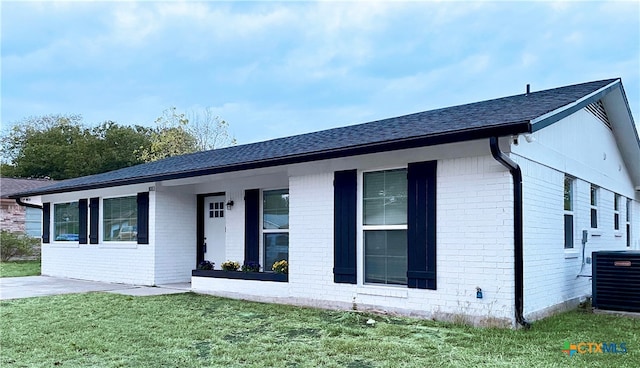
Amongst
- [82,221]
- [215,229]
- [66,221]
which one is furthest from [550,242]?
[66,221]

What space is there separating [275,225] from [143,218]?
349cm

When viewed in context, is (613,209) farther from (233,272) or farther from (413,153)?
(233,272)

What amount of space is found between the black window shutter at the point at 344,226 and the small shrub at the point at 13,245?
17.2m

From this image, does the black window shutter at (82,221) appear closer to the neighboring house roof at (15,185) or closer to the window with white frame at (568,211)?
the window with white frame at (568,211)

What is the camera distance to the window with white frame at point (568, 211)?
8.40 m

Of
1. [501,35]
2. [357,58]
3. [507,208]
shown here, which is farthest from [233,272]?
[357,58]

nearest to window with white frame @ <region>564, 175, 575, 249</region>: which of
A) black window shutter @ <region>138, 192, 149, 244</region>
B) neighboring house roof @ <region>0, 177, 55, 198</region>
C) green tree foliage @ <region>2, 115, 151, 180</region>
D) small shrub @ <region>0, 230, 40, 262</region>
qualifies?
black window shutter @ <region>138, 192, 149, 244</region>

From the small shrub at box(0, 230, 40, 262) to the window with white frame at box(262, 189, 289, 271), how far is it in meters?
14.3

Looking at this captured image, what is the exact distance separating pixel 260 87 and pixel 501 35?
54.5 feet

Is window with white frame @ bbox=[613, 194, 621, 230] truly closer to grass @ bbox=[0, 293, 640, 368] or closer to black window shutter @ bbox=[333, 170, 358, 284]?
grass @ bbox=[0, 293, 640, 368]

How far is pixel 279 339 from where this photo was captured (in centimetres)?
595

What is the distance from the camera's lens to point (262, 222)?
430 inches

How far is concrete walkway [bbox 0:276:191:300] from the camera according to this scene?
1049 cm

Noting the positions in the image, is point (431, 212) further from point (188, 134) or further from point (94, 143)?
point (94, 143)
